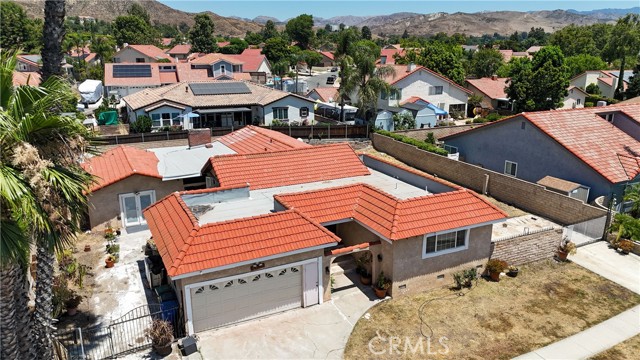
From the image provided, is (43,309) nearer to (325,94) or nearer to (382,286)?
(382,286)

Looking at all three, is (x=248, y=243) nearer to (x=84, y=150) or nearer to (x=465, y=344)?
(x=84, y=150)

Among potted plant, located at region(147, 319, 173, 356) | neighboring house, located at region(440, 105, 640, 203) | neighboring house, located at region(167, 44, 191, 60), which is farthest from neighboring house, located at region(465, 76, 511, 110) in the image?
neighboring house, located at region(167, 44, 191, 60)

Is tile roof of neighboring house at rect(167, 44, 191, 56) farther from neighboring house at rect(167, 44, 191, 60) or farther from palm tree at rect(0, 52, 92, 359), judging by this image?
palm tree at rect(0, 52, 92, 359)

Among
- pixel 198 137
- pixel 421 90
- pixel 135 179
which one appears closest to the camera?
pixel 135 179

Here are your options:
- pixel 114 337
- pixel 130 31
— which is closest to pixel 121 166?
pixel 114 337

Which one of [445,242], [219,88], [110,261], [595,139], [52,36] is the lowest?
[110,261]

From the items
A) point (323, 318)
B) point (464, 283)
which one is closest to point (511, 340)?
point (464, 283)

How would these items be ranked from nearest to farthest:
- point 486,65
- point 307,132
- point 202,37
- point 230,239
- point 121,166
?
point 230,239, point 121,166, point 307,132, point 486,65, point 202,37

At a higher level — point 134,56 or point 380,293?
point 134,56

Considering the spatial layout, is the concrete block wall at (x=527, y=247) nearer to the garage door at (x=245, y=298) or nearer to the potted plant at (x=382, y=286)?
the potted plant at (x=382, y=286)
